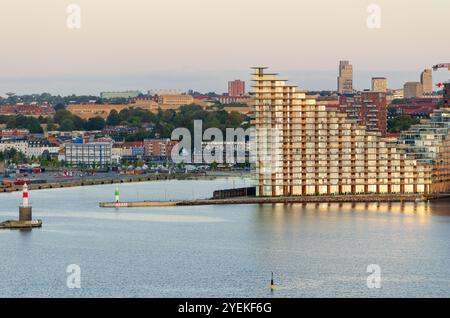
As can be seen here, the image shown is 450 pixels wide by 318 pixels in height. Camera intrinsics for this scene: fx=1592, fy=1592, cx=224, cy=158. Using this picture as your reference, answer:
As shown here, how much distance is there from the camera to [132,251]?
131 feet

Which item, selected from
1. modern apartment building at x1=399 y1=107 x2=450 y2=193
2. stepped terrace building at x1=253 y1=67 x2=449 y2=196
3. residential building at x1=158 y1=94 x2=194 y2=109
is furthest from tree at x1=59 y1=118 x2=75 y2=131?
stepped terrace building at x1=253 y1=67 x2=449 y2=196

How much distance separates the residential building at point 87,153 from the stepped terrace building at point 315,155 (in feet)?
136

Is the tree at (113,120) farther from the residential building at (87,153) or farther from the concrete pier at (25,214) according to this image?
the concrete pier at (25,214)

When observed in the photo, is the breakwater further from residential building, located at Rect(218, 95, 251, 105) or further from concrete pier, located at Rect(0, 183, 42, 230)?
residential building, located at Rect(218, 95, 251, 105)

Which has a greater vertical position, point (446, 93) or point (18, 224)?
point (446, 93)

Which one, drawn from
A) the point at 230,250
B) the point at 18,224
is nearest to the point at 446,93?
the point at 18,224

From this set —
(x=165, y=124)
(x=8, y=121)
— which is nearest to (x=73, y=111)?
(x=8, y=121)

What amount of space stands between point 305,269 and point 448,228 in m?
10.00

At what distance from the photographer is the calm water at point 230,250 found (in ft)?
111

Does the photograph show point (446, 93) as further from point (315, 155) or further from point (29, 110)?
point (29, 110)

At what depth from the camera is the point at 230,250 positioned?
40156 millimetres

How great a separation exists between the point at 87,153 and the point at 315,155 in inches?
1771

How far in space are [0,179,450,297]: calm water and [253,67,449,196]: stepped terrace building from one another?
2.98m

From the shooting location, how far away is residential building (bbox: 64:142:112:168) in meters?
99.6
